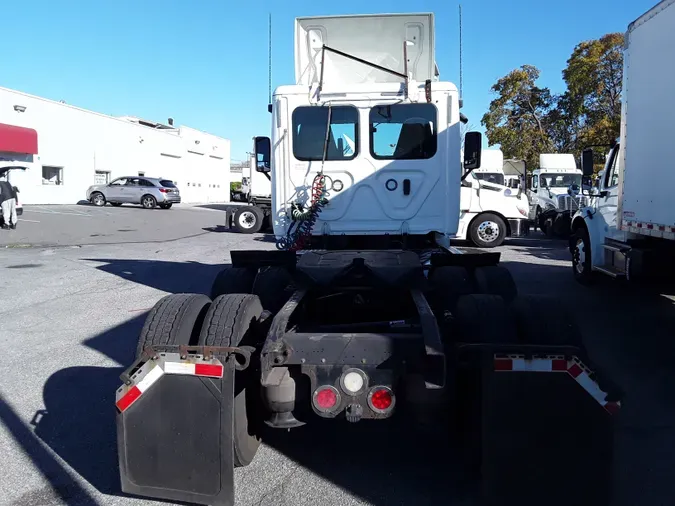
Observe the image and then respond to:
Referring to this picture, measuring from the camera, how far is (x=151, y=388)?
3072mm

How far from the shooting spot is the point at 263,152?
22.6 feet

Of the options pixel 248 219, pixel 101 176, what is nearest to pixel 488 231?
pixel 248 219

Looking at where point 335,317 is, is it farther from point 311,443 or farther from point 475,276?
point 475,276

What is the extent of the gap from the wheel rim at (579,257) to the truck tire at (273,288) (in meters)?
6.76

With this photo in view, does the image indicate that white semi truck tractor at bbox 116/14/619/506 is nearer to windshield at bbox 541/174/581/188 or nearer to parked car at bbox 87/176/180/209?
windshield at bbox 541/174/581/188

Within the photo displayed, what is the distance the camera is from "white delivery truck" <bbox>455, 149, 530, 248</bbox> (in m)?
16.6

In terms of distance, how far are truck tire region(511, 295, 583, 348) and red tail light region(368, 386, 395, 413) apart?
0.97 meters

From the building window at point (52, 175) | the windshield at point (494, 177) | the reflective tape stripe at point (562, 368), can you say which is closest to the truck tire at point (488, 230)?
the windshield at point (494, 177)

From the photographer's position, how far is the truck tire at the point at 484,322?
11.3 ft

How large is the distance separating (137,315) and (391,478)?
17.3 feet

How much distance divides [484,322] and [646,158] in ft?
15.5

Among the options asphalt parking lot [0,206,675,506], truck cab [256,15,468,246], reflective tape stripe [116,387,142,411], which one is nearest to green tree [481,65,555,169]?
asphalt parking lot [0,206,675,506]

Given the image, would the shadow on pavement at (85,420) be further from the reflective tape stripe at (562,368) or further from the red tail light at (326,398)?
the reflective tape stripe at (562,368)

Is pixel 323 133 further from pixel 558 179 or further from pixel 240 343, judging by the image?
pixel 558 179
